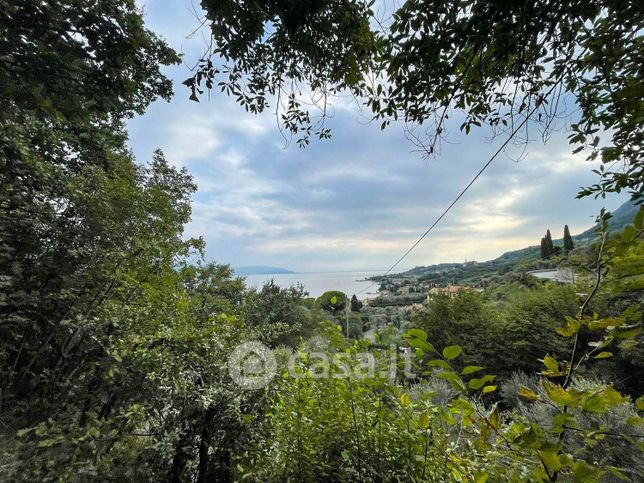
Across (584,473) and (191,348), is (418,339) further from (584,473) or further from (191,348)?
(191,348)

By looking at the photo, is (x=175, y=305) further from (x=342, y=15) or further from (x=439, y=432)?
(x=342, y=15)

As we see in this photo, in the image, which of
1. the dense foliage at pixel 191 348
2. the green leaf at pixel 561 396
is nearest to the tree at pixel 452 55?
the dense foliage at pixel 191 348

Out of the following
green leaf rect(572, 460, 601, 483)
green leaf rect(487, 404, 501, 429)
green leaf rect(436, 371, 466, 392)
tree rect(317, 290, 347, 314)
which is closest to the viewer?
green leaf rect(572, 460, 601, 483)

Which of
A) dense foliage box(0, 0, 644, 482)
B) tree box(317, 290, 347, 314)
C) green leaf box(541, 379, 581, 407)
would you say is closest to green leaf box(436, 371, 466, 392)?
dense foliage box(0, 0, 644, 482)

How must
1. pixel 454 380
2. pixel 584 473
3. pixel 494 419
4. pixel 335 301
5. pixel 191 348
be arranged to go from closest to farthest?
1. pixel 584 473
2. pixel 454 380
3. pixel 494 419
4. pixel 335 301
5. pixel 191 348

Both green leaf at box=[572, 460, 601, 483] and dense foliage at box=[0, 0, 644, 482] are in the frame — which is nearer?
green leaf at box=[572, 460, 601, 483]

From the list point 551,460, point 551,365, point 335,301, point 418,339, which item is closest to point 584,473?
point 551,460

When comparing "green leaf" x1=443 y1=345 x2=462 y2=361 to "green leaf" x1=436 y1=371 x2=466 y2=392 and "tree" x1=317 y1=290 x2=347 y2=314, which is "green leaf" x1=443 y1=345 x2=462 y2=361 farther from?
"tree" x1=317 y1=290 x2=347 y2=314

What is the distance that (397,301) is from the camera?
11.8 metres

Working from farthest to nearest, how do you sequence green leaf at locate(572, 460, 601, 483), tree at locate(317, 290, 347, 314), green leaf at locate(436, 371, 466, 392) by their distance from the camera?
tree at locate(317, 290, 347, 314) < green leaf at locate(436, 371, 466, 392) < green leaf at locate(572, 460, 601, 483)

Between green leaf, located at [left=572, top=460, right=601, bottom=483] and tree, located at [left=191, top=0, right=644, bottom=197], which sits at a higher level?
tree, located at [left=191, top=0, right=644, bottom=197]

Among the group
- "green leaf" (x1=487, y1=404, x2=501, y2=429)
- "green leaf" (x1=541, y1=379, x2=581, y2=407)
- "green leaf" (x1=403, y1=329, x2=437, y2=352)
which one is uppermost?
"green leaf" (x1=403, y1=329, x2=437, y2=352)

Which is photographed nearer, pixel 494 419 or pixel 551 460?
pixel 551 460

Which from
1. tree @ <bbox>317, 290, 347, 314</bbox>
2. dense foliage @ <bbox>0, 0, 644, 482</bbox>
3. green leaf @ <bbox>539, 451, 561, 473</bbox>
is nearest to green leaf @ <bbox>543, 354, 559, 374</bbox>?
dense foliage @ <bbox>0, 0, 644, 482</bbox>
